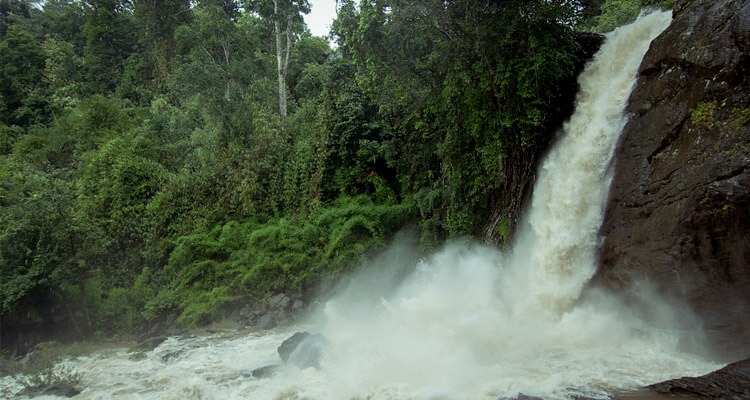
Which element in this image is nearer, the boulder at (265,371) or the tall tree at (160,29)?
the boulder at (265,371)

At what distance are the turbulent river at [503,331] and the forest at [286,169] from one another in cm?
86

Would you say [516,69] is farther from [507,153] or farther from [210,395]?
[210,395]

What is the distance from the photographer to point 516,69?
964cm

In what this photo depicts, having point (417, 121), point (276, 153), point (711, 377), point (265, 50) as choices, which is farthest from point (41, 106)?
point (711, 377)

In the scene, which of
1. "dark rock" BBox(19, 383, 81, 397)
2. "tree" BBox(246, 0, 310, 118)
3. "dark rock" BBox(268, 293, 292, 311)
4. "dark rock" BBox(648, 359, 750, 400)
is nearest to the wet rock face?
"dark rock" BBox(648, 359, 750, 400)

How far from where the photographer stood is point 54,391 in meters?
7.63

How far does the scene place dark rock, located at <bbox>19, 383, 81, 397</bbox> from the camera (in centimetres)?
757

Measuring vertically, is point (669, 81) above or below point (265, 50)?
Result: below

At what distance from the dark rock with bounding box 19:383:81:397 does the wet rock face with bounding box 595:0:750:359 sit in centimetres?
894

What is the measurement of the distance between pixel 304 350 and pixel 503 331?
11.1 feet

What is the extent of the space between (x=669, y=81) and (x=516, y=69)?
2858 mm

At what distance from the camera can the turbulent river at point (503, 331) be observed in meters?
6.23

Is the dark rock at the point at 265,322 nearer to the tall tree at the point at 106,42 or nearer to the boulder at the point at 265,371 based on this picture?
the boulder at the point at 265,371

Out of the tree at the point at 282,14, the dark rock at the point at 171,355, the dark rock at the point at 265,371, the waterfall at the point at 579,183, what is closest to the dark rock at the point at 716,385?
the waterfall at the point at 579,183
